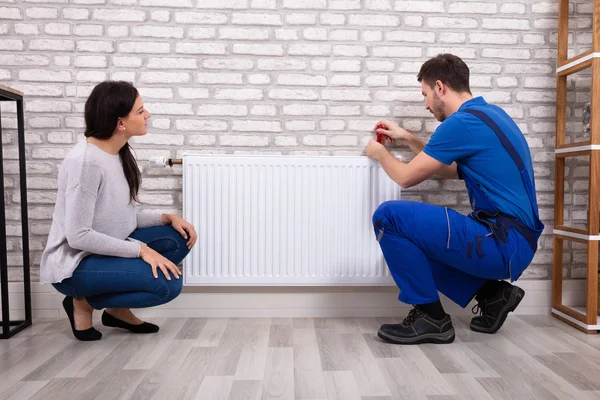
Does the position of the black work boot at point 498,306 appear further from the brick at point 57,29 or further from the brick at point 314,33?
the brick at point 57,29

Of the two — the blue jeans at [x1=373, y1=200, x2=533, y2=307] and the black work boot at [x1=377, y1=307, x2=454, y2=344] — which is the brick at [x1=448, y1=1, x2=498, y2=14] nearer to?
the blue jeans at [x1=373, y1=200, x2=533, y2=307]

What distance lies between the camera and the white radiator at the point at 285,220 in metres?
2.46

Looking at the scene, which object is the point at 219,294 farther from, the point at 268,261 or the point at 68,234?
the point at 68,234

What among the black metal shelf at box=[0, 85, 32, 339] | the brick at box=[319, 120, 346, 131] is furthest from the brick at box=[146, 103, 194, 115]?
the brick at box=[319, 120, 346, 131]

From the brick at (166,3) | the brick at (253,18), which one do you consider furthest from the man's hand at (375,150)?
the brick at (166,3)

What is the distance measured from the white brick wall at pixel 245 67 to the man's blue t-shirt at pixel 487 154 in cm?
46

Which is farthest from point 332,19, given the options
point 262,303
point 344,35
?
point 262,303

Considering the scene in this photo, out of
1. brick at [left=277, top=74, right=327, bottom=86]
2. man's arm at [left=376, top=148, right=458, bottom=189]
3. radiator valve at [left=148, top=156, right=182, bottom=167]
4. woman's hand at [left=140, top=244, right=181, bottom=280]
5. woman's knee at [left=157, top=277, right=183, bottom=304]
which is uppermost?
brick at [left=277, top=74, right=327, bottom=86]

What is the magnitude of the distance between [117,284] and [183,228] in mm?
382

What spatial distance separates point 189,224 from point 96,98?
620 mm

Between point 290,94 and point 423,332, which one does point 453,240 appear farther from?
point 290,94

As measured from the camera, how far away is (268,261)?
2.49 m

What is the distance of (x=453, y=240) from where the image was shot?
2117 mm

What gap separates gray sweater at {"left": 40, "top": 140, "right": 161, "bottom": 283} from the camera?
200 cm
